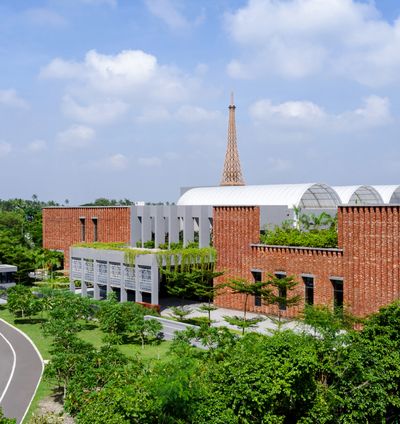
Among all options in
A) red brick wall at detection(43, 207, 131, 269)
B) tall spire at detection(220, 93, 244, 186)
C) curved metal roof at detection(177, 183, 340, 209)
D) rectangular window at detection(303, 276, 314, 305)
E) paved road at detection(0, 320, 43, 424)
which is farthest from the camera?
tall spire at detection(220, 93, 244, 186)

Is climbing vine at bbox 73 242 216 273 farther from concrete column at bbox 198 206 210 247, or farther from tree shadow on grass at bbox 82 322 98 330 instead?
tree shadow on grass at bbox 82 322 98 330

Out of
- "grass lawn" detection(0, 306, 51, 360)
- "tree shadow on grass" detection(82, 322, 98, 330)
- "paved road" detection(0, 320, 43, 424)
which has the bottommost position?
"paved road" detection(0, 320, 43, 424)

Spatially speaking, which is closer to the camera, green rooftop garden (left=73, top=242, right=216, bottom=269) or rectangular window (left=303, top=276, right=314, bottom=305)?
rectangular window (left=303, top=276, right=314, bottom=305)

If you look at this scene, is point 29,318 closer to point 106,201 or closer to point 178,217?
point 178,217

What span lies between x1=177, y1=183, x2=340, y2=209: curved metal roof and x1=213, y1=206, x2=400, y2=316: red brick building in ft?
21.2

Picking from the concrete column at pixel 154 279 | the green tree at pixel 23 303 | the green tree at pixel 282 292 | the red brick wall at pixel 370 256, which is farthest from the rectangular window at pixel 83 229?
the red brick wall at pixel 370 256

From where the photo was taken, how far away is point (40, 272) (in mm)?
52656

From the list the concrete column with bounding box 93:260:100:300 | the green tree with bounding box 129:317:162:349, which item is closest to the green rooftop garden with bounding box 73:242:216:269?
the concrete column with bounding box 93:260:100:300

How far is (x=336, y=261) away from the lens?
91.4 feet

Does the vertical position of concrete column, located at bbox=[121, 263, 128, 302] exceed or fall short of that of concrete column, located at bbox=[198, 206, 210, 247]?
it falls short

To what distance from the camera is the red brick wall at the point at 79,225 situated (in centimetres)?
4484

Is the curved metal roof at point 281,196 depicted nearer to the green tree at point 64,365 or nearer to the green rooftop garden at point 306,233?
the green rooftop garden at point 306,233

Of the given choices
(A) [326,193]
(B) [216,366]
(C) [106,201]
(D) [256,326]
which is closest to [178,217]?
(A) [326,193]

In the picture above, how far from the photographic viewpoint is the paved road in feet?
61.3
